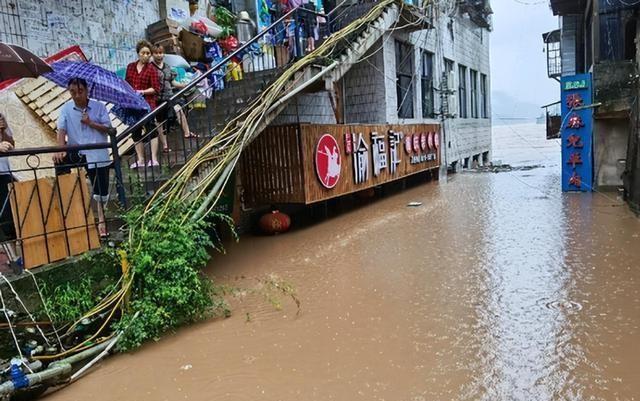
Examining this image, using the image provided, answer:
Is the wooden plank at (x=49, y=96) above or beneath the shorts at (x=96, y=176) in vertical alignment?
above

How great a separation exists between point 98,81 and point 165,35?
166 inches

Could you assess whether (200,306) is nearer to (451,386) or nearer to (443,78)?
(451,386)

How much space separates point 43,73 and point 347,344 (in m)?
4.24

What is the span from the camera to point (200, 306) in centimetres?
524

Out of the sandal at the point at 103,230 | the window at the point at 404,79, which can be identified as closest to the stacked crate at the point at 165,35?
the sandal at the point at 103,230

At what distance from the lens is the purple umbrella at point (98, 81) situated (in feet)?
18.0

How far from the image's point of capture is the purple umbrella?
549 centimetres

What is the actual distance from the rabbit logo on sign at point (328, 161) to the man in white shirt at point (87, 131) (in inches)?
188

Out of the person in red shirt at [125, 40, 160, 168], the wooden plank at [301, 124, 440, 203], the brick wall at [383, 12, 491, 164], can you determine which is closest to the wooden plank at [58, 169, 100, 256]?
the person in red shirt at [125, 40, 160, 168]

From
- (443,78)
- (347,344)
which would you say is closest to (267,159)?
(347,344)

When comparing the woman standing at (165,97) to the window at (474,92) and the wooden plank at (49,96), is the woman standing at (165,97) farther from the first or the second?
the window at (474,92)

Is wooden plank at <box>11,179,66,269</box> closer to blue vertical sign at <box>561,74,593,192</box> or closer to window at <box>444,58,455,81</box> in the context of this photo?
blue vertical sign at <box>561,74,593,192</box>

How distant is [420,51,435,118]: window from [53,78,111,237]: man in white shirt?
534 inches

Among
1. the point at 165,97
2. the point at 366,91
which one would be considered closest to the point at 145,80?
the point at 165,97
